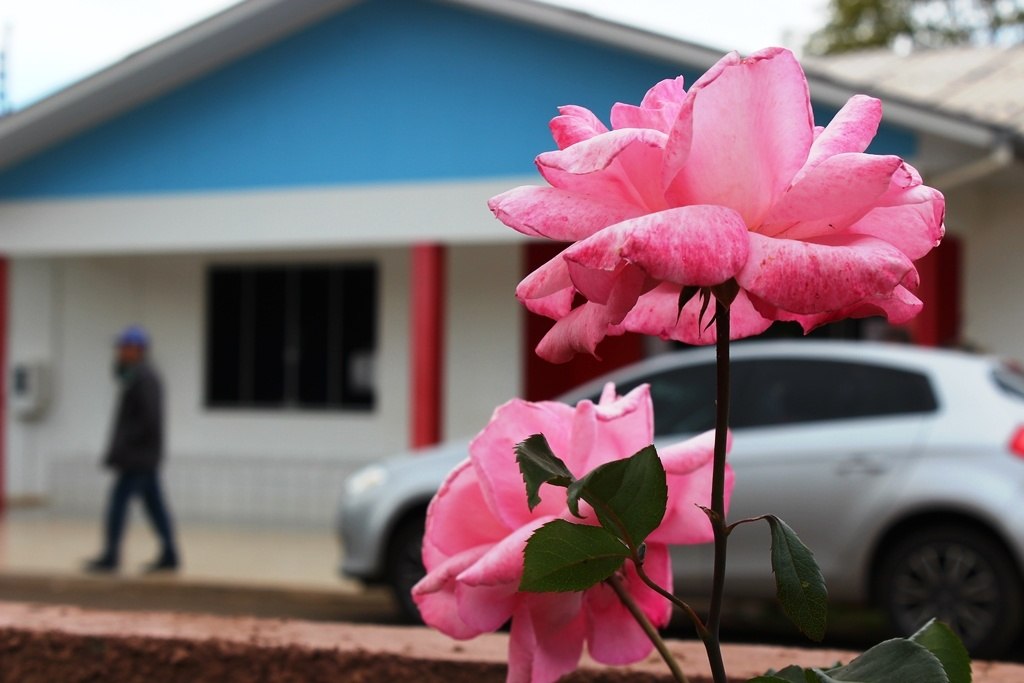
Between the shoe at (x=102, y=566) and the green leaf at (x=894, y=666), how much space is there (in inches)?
392

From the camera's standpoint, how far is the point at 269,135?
11648 mm

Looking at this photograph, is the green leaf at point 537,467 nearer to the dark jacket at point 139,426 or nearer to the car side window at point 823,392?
the car side window at point 823,392

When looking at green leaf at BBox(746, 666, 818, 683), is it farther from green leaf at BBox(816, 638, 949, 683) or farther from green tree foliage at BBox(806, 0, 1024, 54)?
green tree foliage at BBox(806, 0, 1024, 54)

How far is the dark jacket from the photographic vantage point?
34.1 ft

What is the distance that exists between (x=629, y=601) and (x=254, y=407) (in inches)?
498

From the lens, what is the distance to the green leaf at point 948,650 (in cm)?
113

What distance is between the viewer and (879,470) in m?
7.04

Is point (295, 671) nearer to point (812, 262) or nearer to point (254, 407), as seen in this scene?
point (812, 262)

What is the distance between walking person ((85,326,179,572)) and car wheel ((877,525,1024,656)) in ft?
18.5

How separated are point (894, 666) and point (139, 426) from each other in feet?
32.4

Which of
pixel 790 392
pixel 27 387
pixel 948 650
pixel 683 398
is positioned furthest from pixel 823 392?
pixel 27 387

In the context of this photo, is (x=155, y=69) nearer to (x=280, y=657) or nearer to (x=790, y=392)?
(x=790, y=392)

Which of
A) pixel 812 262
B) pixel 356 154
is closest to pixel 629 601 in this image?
pixel 812 262

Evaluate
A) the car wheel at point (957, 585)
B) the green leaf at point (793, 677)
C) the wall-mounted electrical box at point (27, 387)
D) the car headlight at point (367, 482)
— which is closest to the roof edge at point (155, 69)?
the wall-mounted electrical box at point (27, 387)
